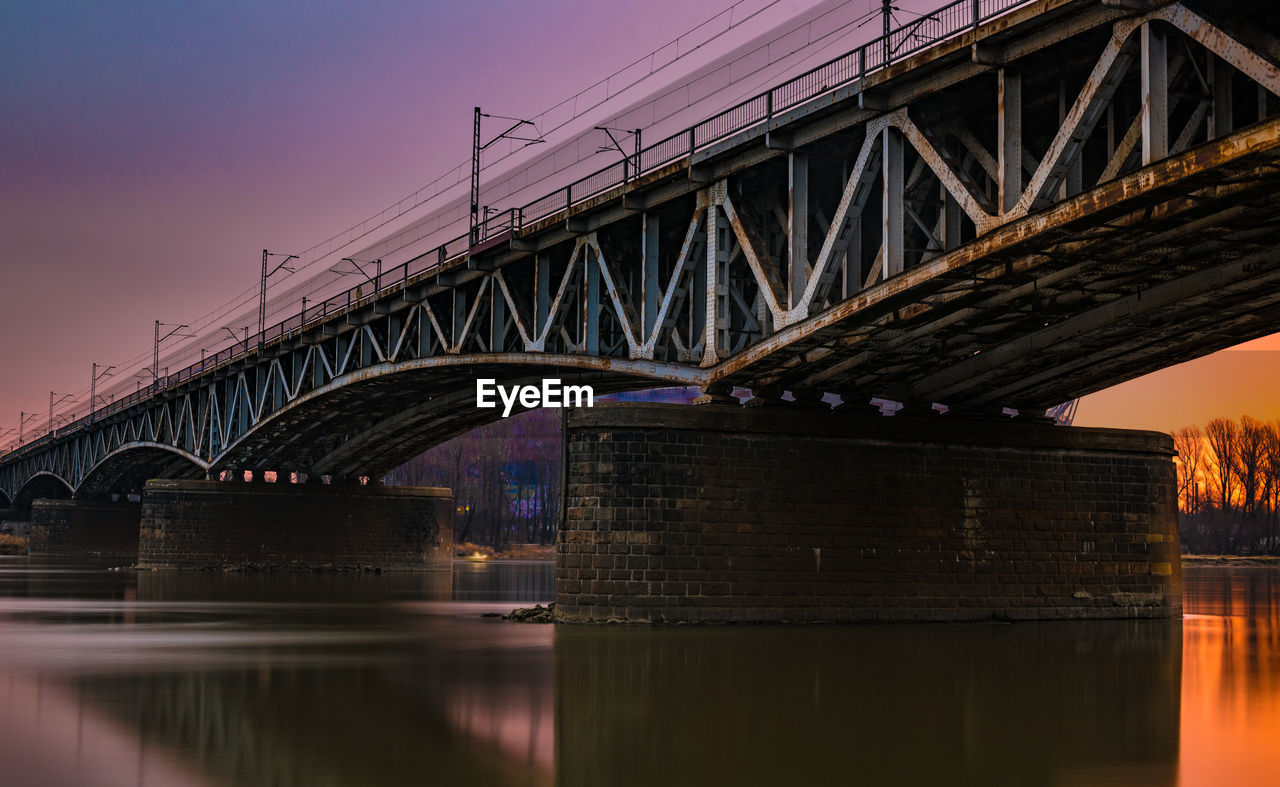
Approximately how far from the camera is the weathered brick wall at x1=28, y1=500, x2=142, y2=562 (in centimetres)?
9844

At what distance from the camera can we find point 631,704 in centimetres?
1605

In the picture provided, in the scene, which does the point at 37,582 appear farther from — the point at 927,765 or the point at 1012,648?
the point at 927,765

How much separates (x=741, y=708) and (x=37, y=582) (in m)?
45.1

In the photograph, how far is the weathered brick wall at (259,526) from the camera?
6725cm

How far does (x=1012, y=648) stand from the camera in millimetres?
24438

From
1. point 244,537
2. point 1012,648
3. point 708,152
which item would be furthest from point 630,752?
point 244,537

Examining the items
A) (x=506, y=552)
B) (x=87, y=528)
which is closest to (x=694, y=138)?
(x=87, y=528)

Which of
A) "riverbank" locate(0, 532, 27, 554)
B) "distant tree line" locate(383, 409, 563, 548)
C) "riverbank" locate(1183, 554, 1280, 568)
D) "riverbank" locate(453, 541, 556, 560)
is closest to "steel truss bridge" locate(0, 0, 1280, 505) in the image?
"riverbank" locate(453, 541, 556, 560)

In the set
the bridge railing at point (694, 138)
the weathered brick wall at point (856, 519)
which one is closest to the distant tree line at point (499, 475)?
the bridge railing at point (694, 138)

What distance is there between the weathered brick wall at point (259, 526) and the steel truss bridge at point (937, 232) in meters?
25.3

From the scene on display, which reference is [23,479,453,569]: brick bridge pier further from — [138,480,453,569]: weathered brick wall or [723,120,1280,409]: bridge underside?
[723,120,1280,409]: bridge underside

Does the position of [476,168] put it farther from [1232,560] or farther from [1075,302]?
[1232,560]

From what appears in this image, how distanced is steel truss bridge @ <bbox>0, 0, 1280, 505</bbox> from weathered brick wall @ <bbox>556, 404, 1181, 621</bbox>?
150 centimetres

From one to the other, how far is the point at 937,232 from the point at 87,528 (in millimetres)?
86079
